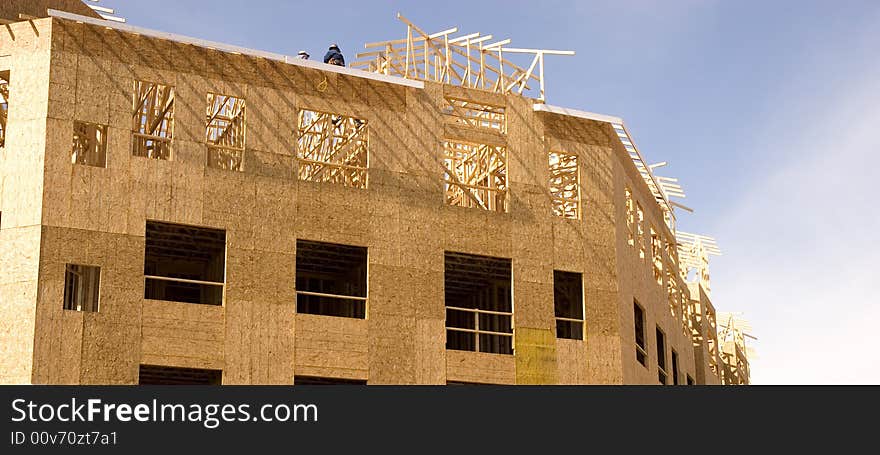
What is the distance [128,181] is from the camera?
4094 centimetres

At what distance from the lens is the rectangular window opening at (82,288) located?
39750mm

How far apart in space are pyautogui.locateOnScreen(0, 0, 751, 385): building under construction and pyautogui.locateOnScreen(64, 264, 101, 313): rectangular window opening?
61mm

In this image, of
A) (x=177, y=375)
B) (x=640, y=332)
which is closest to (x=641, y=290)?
(x=640, y=332)

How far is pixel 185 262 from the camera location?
46375mm

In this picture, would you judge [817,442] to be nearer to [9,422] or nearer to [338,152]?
[9,422]

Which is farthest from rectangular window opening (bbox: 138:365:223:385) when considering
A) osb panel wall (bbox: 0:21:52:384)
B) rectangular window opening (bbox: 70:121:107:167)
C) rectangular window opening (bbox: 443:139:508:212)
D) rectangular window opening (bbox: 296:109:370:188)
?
rectangular window opening (bbox: 443:139:508:212)

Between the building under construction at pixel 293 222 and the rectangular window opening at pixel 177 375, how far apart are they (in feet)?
0.69

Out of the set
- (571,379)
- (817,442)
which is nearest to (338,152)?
(571,379)

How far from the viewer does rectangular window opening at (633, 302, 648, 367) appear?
49881 millimetres

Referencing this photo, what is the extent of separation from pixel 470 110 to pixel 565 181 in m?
7.88

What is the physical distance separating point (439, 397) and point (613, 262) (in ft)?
53.1

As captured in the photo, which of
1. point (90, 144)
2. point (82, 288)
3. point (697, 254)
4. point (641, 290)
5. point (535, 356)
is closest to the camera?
point (82, 288)

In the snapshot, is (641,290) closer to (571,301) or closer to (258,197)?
(571,301)

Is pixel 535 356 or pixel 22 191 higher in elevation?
pixel 22 191
